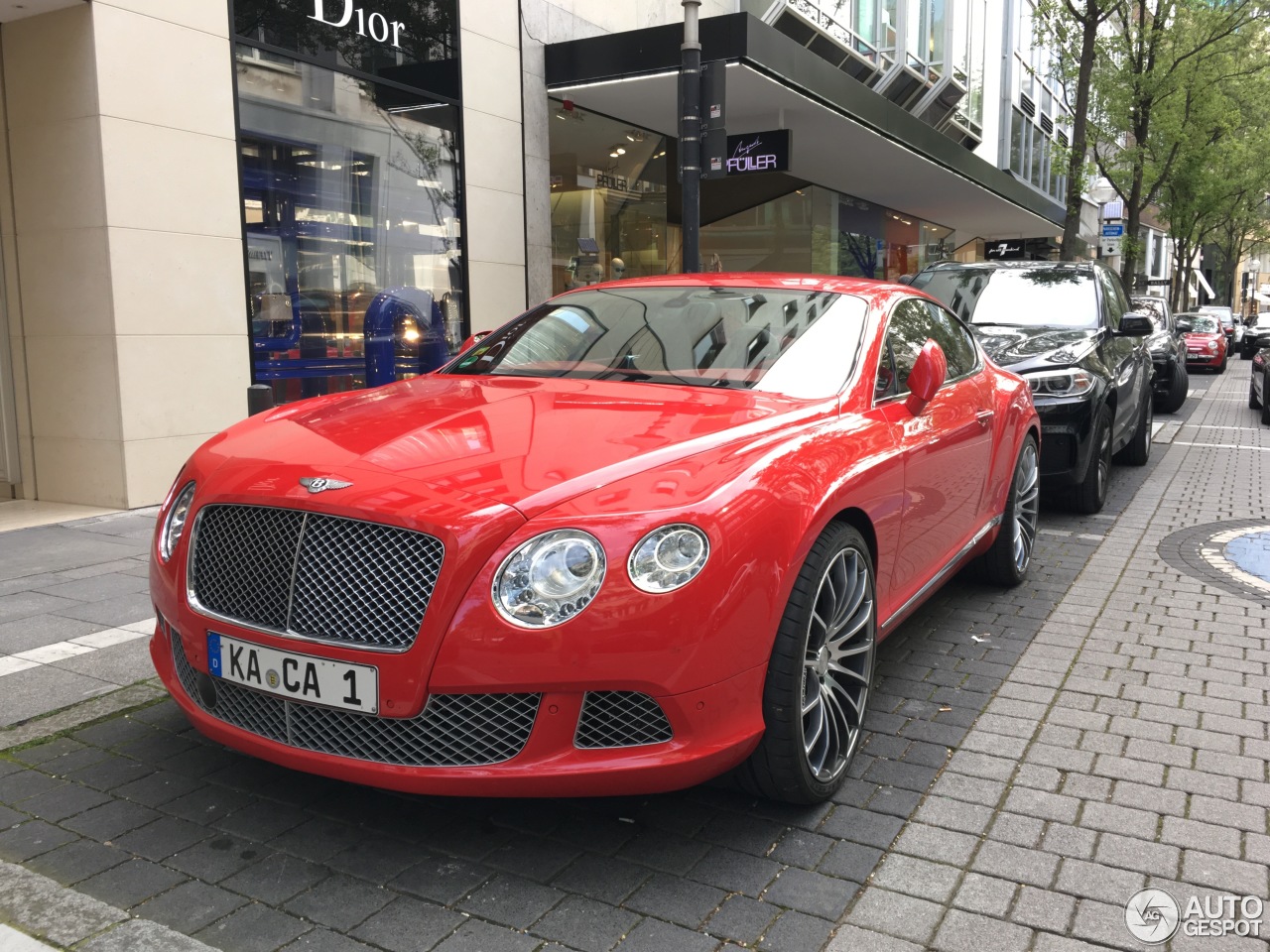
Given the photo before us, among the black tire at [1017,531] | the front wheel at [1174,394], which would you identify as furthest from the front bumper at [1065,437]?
Result: the front wheel at [1174,394]

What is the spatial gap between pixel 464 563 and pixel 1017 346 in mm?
6240

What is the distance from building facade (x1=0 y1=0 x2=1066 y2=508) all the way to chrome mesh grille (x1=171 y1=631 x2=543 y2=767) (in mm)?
5542

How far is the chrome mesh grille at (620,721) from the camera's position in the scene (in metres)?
2.57

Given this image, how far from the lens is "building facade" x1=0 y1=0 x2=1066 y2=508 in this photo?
746 cm

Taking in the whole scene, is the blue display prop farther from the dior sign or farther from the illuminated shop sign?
the illuminated shop sign

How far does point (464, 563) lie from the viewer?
8.28 ft

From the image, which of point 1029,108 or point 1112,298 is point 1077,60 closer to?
point 1029,108

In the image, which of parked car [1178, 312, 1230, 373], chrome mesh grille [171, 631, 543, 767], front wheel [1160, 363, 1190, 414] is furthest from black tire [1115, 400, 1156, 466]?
parked car [1178, 312, 1230, 373]

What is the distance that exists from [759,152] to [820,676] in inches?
398

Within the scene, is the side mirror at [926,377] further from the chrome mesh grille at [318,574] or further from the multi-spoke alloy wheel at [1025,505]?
the chrome mesh grille at [318,574]

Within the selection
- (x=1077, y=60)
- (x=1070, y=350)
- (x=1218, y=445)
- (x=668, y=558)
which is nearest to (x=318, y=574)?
(x=668, y=558)

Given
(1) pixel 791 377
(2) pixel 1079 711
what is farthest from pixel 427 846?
(2) pixel 1079 711

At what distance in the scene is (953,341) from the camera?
5.08 metres

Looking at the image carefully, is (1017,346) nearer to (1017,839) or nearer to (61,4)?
(1017,839)
